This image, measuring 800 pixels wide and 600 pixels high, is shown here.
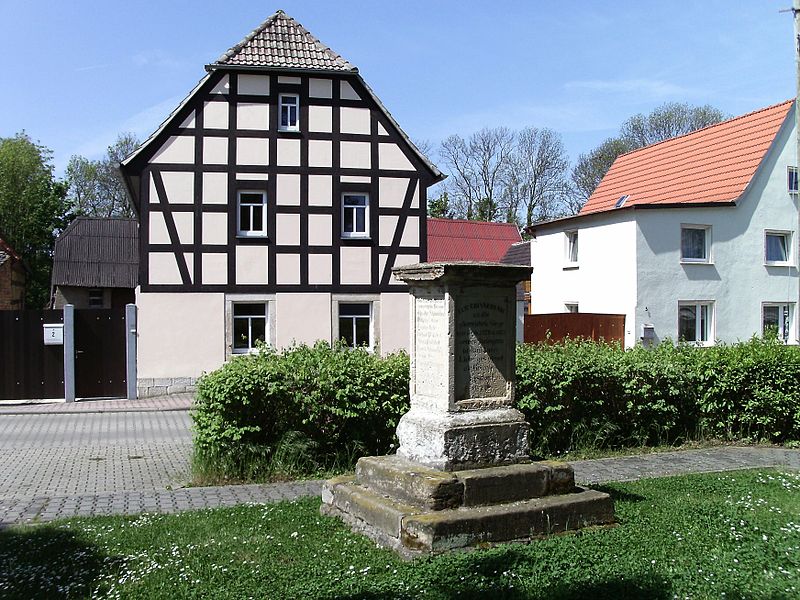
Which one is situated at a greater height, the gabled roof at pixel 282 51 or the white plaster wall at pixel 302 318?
the gabled roof at pixel 282 51

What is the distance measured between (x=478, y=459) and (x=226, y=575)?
218 centimetres

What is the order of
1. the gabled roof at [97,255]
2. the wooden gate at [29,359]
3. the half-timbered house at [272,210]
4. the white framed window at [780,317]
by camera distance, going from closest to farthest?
the wooden gate at [29,359] < the half-timbered house at [272,210] < the white framed window at [780,317] < the gabled roof at [97,255]

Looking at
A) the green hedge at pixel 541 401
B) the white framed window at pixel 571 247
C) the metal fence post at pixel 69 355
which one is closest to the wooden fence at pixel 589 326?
the white framed window at pixel 571 247

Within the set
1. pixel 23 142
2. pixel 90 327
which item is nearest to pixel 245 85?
pixel 90 327

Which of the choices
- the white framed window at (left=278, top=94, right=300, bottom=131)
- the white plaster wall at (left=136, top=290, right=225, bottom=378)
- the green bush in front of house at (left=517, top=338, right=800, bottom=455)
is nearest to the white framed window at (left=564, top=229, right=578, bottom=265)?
the white framed window at (left=278, top=94, right=300, bottom=131)

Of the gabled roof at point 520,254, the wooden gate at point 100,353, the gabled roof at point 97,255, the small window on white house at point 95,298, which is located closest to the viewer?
Result: the wooden gate at point 100,353

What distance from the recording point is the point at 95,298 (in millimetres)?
33906

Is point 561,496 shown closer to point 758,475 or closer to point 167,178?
point 758,475

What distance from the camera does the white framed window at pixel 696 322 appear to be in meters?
23.3

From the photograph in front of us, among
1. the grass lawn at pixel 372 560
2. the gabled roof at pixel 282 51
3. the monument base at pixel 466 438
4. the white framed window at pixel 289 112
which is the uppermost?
the gabled roof at pixel 282 51

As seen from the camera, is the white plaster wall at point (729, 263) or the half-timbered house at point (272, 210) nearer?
the half-timbered house at point (272, 210)

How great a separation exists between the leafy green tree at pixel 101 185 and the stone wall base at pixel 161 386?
1498 inches

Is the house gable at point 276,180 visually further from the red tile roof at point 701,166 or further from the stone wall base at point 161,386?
the red tile roof at point 701,166

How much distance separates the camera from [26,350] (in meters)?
18.9
